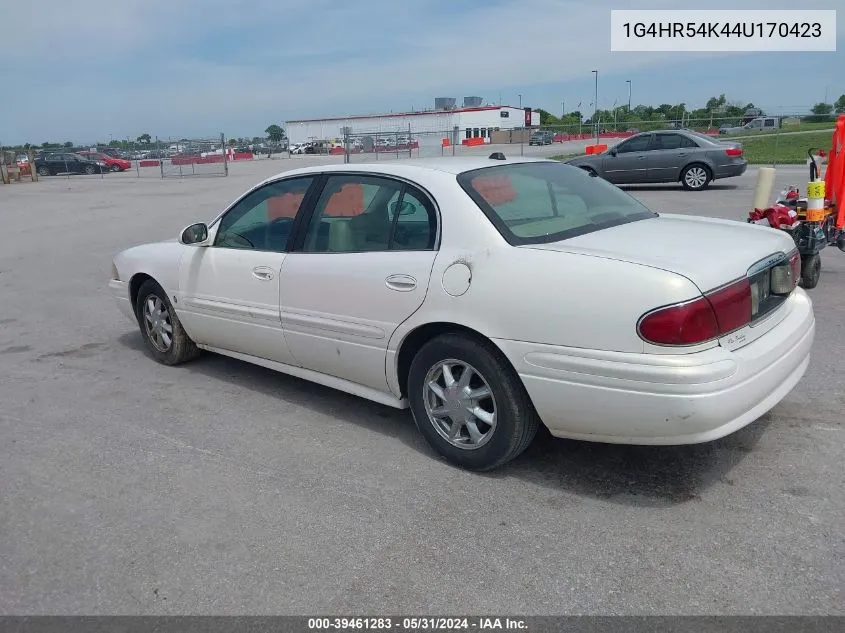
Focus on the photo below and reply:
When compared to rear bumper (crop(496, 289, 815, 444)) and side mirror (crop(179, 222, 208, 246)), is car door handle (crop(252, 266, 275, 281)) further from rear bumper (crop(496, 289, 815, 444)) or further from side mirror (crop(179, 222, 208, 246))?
rear bumper (crop(496, 289, 815, 444))

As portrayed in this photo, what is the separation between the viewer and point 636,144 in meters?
18.3

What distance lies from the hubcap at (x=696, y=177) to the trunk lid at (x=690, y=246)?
48.3ft

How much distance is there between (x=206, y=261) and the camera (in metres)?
5.02

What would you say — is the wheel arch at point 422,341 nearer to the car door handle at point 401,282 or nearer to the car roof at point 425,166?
the car door handle at point 401,282

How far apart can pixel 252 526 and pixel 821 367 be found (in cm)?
393

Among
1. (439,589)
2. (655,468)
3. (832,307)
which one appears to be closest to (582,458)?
(655,468)

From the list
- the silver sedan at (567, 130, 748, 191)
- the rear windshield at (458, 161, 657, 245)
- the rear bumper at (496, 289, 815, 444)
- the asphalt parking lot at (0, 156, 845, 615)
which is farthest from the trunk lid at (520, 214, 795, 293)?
the silver sedan at (567, 130, 748, 191)

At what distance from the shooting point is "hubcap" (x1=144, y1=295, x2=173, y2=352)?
218 inches

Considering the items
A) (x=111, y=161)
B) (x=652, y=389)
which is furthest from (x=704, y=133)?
(x=652, y=389)

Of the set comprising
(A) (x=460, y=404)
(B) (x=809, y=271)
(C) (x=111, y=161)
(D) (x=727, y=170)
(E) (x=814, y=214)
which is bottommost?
(A) (x=460, y=404)

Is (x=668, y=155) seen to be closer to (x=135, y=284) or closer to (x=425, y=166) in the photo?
(x=135, y=284)

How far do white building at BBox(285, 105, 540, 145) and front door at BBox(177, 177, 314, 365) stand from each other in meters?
56.5

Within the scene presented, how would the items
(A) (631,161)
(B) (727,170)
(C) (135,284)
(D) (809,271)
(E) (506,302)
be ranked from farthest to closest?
(A) (631,161) → (B) (727,170) → (D) (809,271) → (C) (135,284) → (E) (506,302)

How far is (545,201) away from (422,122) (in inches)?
2574
